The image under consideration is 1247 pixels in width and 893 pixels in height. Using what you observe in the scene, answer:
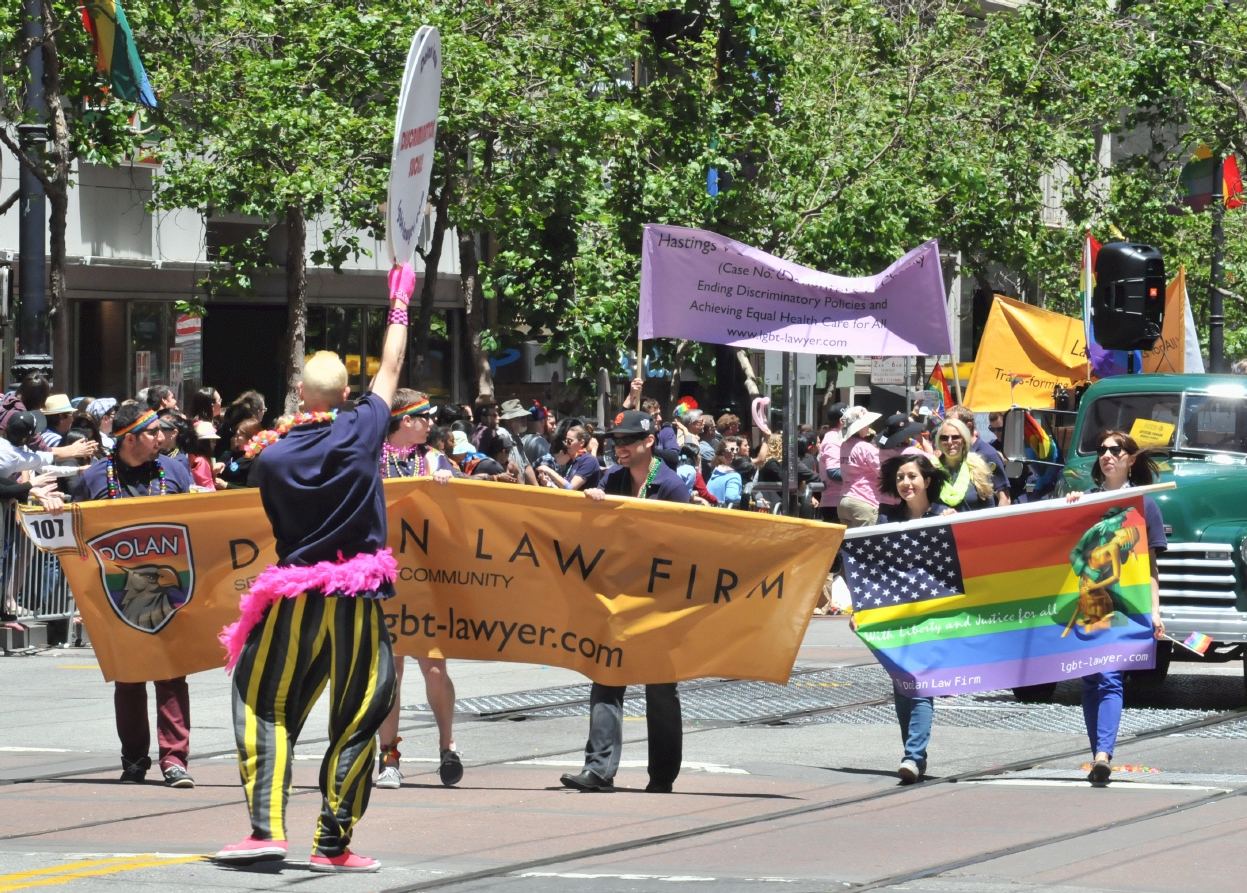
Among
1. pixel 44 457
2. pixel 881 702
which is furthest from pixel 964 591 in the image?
pixel 44 457

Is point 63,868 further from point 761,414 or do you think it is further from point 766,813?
point 761,414

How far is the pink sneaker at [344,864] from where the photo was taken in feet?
22.6

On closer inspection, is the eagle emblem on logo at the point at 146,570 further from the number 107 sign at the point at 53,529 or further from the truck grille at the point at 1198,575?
the truck grille at the point at 1198,575

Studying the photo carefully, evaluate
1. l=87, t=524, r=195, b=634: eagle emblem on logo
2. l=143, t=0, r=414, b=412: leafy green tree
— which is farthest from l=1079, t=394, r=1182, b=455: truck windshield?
l=143, t=0, r=414, b=412: leafy green tree

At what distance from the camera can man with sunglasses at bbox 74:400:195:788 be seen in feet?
30.0

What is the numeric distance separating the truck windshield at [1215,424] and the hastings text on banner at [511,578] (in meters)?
5.52

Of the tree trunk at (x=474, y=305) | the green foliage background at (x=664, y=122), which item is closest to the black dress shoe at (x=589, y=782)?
the green foliage background at (x=664, y=122)

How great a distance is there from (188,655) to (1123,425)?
7.55 m

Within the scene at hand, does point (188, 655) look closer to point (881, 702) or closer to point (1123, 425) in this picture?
point (881, 702)

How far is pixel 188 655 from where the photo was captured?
9.13 meters

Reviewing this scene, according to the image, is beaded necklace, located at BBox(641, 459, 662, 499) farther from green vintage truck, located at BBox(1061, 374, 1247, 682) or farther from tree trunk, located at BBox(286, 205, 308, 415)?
tree trunk, located at BBox(286, 205, 308, 415)

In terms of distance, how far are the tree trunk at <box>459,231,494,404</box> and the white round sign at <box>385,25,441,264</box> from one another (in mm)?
25597

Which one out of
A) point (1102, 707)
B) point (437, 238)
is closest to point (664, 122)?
point (437, 238)

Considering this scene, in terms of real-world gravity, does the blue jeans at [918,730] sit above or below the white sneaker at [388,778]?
above
